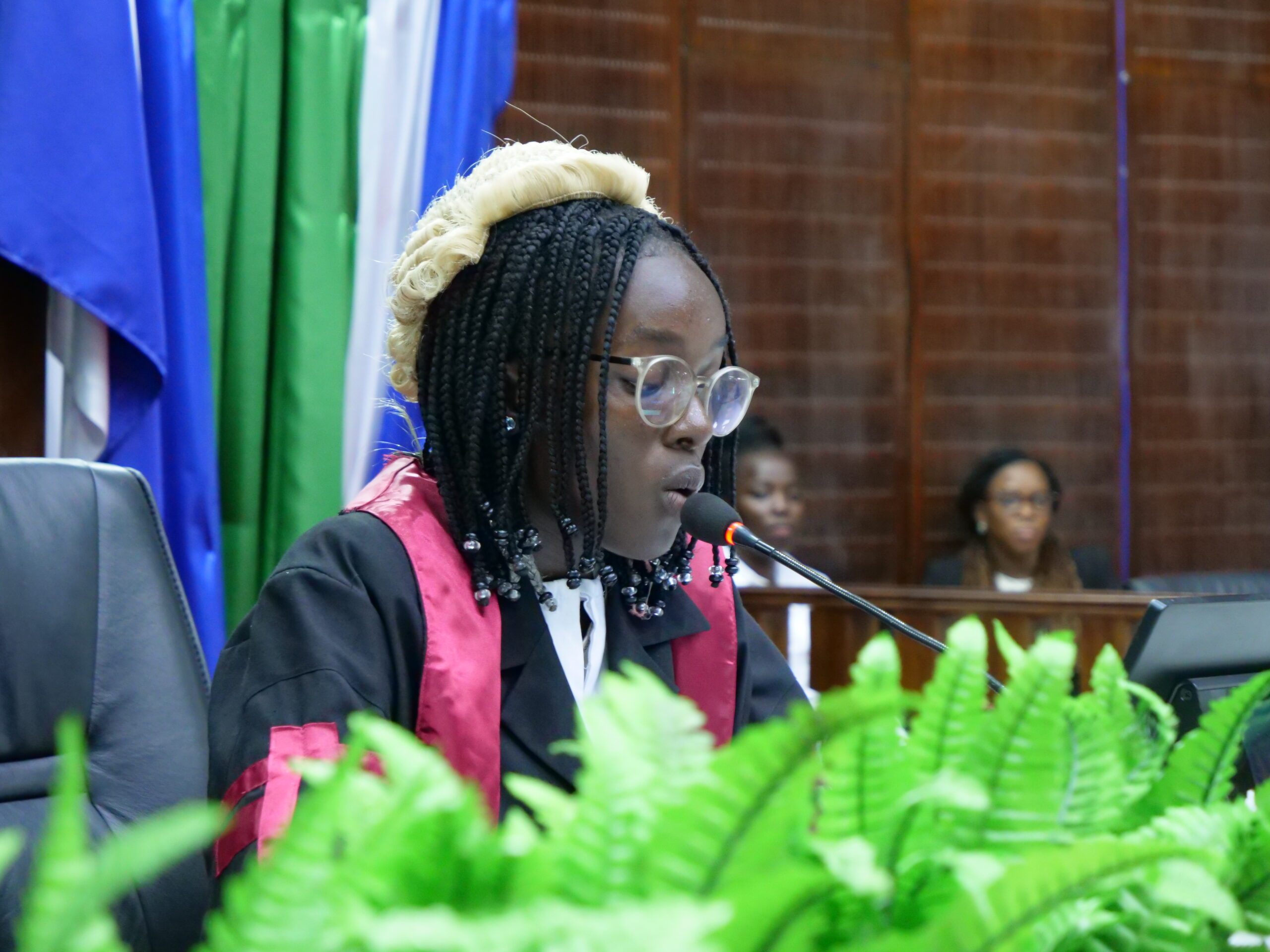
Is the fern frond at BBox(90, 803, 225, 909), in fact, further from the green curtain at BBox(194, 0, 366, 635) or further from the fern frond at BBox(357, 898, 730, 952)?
the green curtain at BBox(194, 0, 366, 635)

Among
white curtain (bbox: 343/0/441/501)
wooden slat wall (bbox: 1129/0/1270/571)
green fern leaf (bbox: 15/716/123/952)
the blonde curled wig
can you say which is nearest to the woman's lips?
the blonde curled wig

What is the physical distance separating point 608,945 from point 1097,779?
0.29 metres

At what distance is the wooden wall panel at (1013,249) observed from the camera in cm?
420

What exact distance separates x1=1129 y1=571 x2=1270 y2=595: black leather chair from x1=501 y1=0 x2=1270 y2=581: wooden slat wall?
547 mm

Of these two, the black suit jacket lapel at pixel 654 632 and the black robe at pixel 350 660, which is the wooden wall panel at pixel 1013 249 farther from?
the black robe at pixel 350 660

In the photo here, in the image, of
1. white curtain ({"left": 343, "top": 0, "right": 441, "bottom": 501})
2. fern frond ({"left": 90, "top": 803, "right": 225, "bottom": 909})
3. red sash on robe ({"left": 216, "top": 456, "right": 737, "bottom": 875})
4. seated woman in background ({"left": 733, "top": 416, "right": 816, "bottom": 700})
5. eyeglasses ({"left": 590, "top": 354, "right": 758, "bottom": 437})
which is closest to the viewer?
fern frond ({"left": 90, "top": 803, "right": 225, "bottom": 909})

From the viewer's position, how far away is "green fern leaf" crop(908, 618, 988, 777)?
1.86 ft

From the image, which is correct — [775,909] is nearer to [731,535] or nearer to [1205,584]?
[731,535]

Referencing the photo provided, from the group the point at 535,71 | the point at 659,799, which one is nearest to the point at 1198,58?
the point at 535,71

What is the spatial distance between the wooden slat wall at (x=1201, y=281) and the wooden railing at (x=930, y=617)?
59.8 inches

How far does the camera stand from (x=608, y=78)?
385cm

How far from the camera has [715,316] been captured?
1389 mm

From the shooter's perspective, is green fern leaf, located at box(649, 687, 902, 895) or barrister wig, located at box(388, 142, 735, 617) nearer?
green fern leaf, located at box(649, 687, 902, 895)

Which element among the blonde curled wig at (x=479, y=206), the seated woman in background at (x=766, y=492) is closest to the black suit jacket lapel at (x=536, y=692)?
Answer: the blonde curled wig at (x=479, y=206)
